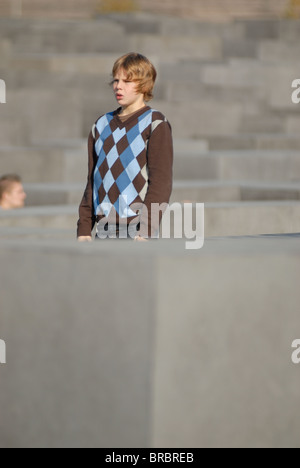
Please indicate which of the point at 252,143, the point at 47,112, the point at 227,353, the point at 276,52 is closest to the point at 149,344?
the point at 227,353

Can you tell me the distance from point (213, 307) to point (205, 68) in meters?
11.2

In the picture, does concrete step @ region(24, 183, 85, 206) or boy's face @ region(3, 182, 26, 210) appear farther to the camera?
concrete step @ region(24, 183, 85, 206)

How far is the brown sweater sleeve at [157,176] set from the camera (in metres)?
4.22

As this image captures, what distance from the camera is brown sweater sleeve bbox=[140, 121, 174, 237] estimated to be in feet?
13.8

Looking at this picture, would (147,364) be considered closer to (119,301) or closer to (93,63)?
(119,301)

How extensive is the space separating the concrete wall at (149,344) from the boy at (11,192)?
12.0ft

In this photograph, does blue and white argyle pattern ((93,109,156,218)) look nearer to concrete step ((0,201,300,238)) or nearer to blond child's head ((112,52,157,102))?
blond child's head ((112,52,157,102))

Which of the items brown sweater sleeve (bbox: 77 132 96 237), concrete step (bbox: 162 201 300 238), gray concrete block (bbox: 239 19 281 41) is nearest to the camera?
brown sweater sleeve (bbox: 77 132 96 237)

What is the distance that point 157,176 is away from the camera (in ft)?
13.9

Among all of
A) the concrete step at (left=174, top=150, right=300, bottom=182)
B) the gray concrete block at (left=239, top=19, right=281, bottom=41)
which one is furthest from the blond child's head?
the gray concrete block at (left=239, top=19, right=281, bottom=41)

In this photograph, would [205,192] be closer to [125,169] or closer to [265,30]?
[125,169]

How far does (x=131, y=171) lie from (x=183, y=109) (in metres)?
7.87

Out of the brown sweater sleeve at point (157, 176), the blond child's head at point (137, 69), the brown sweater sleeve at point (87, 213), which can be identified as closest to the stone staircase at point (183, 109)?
the brown sweater sleeve at point (87, 213)

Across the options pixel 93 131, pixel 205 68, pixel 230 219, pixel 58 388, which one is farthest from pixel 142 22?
pixel 58 388
